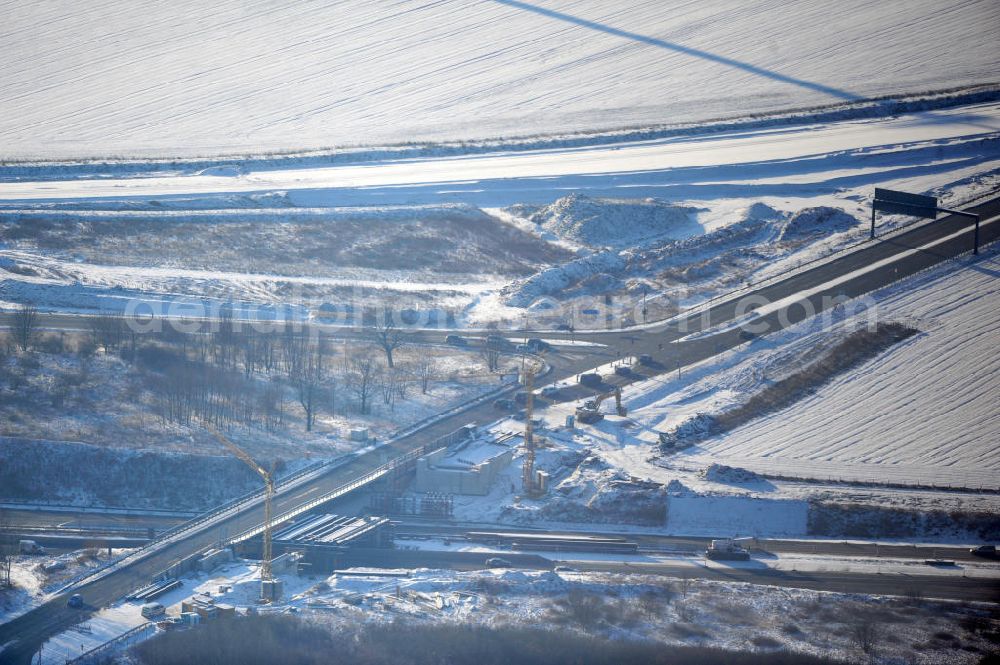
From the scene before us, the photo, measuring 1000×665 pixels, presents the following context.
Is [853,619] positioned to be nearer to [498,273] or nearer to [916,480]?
[916,480]

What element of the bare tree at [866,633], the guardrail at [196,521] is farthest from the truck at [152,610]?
the bare tree at [866,633]

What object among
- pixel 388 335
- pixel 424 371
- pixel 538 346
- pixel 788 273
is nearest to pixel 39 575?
pixel 424 371

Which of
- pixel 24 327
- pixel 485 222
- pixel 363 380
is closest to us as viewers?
pixel 363 380

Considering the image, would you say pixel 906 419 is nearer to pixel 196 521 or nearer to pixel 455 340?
pixel 455 340

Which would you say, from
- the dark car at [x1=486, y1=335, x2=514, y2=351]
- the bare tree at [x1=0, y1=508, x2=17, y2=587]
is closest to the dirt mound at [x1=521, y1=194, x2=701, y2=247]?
the dark car at [x1=486, y1=335, x2=514, y2=351]

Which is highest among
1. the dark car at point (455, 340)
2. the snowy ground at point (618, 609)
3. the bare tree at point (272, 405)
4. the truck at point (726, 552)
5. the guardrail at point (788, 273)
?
the guardrail at point (788, 273)

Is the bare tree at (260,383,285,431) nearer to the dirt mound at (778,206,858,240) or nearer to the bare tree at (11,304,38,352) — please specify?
the bare tree at (11,304,38,352)

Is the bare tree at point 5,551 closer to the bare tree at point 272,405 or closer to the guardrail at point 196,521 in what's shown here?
the guardrail at point 196,521
